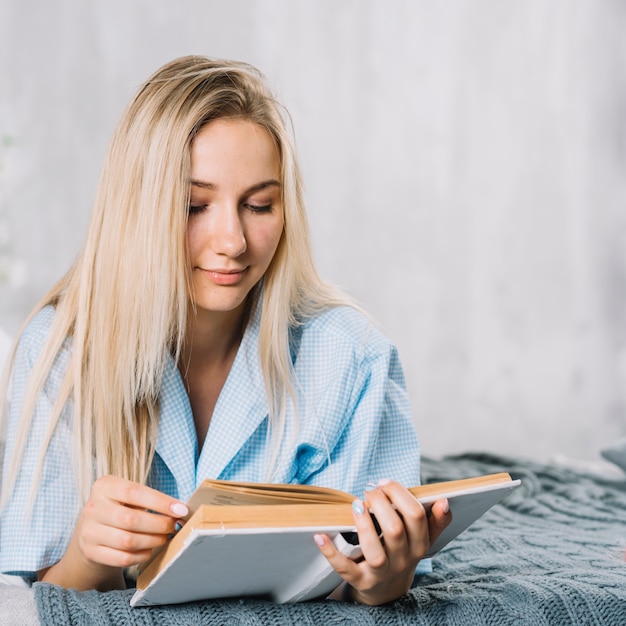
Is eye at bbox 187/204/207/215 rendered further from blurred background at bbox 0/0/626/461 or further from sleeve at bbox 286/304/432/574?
blurred background at bbox 0/0/626/461

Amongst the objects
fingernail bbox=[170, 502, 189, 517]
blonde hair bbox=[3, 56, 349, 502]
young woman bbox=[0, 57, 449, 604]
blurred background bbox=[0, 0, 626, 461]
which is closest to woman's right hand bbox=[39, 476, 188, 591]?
fingernail bbox=[170, 502, 189, 517]

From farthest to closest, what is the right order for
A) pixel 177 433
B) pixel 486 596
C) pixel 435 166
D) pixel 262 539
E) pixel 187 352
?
pixel 435 166
pixel 187 352
pixel 177 433
pixel 486 596
pixel 262 539

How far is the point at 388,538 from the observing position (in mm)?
1021

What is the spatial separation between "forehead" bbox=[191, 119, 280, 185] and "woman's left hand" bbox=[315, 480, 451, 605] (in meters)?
0.50

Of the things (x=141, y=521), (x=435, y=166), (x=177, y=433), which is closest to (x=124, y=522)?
(x=141, y=521)

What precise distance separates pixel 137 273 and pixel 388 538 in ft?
1.83

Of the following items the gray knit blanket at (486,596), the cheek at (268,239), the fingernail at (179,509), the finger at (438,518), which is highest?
the cheek at (268,239)

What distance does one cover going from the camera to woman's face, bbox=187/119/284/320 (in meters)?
1.33

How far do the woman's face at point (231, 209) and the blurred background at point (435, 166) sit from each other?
2080mm

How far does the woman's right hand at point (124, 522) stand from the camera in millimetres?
1023

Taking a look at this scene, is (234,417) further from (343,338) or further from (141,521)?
(141,521)

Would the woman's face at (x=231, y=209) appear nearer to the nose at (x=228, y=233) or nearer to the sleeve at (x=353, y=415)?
the nose at (x=228, y=233)

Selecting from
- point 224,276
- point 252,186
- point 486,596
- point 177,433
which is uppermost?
point 252,186

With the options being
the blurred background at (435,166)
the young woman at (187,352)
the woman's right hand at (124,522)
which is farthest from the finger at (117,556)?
the blurred background at (435,166)
